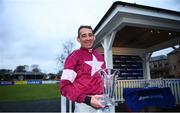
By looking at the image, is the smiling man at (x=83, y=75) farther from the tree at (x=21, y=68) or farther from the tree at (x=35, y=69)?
the tree at (x=35, y=69)

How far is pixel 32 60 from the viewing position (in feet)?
277

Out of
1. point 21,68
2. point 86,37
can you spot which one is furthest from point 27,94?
point 21,68

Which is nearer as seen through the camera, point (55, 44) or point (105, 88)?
point (105, 88)

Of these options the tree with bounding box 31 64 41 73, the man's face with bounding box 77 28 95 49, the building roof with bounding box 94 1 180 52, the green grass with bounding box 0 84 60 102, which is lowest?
the green grass with bounding box 0 84 60 102

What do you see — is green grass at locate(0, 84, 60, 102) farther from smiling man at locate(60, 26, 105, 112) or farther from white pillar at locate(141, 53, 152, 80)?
smiling man at locate(60, 26, 105, 112)

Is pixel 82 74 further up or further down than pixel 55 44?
further down

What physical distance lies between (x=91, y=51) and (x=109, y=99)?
477 millimetres

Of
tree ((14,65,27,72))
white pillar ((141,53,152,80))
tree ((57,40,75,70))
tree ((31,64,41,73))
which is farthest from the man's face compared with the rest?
tree ((31,64,41,73))

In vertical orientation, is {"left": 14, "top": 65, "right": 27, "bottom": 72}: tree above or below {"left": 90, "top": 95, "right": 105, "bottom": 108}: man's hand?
above

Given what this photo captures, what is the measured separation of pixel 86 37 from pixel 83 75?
0.91ft

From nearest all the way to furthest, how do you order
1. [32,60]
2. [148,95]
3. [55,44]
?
[148,95]
[55,44]
[32,60]

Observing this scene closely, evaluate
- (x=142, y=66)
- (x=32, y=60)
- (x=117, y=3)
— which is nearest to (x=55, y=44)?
(x=32, y=60)

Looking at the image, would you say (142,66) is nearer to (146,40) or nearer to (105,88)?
(146,40)

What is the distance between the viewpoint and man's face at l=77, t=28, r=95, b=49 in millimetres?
1312
